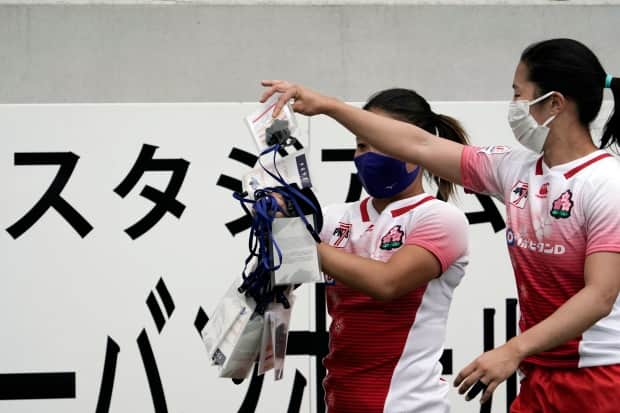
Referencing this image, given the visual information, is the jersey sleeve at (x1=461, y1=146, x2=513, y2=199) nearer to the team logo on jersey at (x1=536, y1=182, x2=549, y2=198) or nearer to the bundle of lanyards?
the team logo on jersey at (x1=536, y1=182, x2=549, y2=198)

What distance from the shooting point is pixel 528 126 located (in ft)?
6.44

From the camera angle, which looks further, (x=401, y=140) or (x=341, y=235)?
(x=341, y=235)

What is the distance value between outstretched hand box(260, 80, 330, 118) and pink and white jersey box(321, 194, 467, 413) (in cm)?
32

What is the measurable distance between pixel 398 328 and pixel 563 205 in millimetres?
466

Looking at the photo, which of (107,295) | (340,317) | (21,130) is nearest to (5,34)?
(21,130)

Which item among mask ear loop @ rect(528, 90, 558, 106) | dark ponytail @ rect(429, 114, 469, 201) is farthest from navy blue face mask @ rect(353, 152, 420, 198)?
mask ear loop @ rect(528, 90, 558, 106)

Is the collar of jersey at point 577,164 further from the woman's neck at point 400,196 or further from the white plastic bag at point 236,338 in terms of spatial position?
the white plastic bag at point 236,338

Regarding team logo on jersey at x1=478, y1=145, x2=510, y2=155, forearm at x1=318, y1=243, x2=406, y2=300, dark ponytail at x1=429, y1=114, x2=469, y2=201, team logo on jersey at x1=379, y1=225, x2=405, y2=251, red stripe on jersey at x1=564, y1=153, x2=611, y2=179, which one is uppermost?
dark ponytail at x1=429, y1=114, x2=469, y2=201

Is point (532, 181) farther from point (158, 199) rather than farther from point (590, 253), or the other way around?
→ point (158, 199)

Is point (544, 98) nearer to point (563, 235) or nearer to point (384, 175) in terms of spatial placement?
point (563, 235)

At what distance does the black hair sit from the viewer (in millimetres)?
1948

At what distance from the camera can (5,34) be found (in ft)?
12.0

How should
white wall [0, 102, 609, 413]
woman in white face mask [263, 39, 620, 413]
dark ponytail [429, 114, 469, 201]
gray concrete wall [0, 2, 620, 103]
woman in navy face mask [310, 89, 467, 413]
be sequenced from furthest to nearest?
gray concrete wall [0, 2, 620, 103] → white wall [0, 102, 609, 413] → dark ponytail [429, 114, 469, 201] → woman in navy face mask [310, 89, 467, 413] → woman in white face mask [263, 39, 620, 413]

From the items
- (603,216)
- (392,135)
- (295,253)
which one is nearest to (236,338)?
(295,253)
